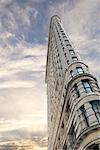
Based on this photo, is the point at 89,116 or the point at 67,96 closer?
the point at 89,116

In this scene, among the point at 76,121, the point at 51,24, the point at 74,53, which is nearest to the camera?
the point at 76,121

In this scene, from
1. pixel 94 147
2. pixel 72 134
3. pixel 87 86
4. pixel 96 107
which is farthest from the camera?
pixel 72 134

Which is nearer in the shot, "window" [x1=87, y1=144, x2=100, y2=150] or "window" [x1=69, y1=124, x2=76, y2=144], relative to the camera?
"window" [x1=87, y1=144, x2=100, y2=150]

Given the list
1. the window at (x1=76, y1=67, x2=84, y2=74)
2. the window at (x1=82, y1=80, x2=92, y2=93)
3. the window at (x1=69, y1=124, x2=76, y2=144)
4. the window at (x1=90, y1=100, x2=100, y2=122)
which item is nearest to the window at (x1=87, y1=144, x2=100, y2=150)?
the window at (x1=90, y1=100, x2=100, y2=122)

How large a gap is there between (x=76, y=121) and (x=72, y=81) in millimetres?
7203

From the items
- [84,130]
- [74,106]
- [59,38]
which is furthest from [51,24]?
[84,130]

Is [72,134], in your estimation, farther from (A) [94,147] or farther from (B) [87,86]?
(A) [94,147]

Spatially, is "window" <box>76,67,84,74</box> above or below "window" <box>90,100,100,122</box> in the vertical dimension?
above

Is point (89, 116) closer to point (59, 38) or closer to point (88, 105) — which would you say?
point (88, 105)

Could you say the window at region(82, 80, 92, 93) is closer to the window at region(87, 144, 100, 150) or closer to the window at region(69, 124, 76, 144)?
the window at region(69, 124, 76, 144)

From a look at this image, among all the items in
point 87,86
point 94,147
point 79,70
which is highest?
point 79,70

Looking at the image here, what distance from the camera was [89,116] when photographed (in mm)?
33250

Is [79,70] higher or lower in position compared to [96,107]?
higher

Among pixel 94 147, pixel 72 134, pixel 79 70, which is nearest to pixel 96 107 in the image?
pixel 94 147
